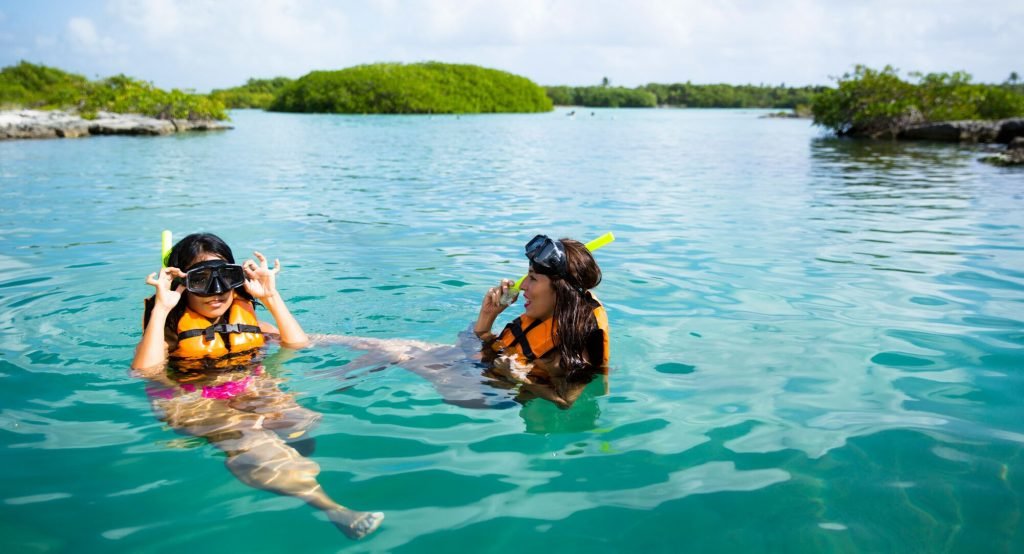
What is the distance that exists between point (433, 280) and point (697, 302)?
7.56ft

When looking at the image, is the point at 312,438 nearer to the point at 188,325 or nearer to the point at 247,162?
the point at 188,325

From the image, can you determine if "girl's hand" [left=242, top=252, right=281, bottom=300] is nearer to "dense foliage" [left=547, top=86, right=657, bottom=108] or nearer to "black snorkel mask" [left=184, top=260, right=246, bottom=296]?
"black snorkel mask" [left=184, top=260, right=246, bottom=296]

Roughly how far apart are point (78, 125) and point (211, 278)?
2909 cm

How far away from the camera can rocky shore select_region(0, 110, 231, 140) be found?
998 inches

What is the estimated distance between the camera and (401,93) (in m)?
79.4

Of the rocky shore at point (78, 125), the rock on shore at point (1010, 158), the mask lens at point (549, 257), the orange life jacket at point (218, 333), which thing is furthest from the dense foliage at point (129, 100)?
the mask lens at point (549, 257)

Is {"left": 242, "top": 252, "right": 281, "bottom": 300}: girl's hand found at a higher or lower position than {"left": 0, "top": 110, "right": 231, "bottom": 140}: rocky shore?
lower

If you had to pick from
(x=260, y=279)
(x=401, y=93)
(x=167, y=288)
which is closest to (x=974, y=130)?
(x=260, y=279)

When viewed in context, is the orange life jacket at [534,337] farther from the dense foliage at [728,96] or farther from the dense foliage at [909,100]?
the dense foliage at [728,96]

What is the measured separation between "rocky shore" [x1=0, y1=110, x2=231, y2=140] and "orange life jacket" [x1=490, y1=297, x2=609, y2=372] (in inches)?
1065

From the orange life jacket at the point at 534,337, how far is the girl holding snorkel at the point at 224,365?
116 cm

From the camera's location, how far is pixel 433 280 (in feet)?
21.8

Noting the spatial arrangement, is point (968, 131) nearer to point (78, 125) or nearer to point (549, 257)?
point (549, 257)

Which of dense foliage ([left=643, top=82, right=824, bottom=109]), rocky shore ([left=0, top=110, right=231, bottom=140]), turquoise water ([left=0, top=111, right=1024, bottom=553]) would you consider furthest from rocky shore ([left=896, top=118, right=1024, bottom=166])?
dense foliage ([left=643, top=82, right=824, bottom=109])
